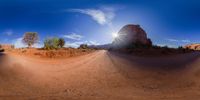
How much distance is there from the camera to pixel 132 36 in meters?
54.0

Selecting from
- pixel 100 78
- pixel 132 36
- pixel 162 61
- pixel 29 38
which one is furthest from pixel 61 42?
pixel 100 78

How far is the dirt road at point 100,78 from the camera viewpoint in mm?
23389

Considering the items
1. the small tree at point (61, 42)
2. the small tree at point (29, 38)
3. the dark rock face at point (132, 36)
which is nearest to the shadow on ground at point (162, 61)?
the dark rock face at point (132, 36)

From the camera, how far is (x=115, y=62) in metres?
34.3

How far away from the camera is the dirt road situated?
2339 cm

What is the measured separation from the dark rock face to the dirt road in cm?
1435

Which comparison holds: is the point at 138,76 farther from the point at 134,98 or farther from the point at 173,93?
the point at 134,98

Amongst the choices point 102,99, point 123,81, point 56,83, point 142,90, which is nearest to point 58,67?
point 56,83

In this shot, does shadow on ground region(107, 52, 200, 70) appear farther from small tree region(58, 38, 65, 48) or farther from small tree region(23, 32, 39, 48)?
small tree region(23, 32, 39, 48)

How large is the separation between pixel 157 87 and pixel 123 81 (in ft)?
10.4

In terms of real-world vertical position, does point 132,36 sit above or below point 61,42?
above

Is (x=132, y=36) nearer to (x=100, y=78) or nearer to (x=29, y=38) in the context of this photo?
(x=29, y=38)

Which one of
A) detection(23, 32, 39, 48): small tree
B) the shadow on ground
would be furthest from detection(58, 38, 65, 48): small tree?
the shadow on ground

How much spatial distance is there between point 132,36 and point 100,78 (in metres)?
25.6
